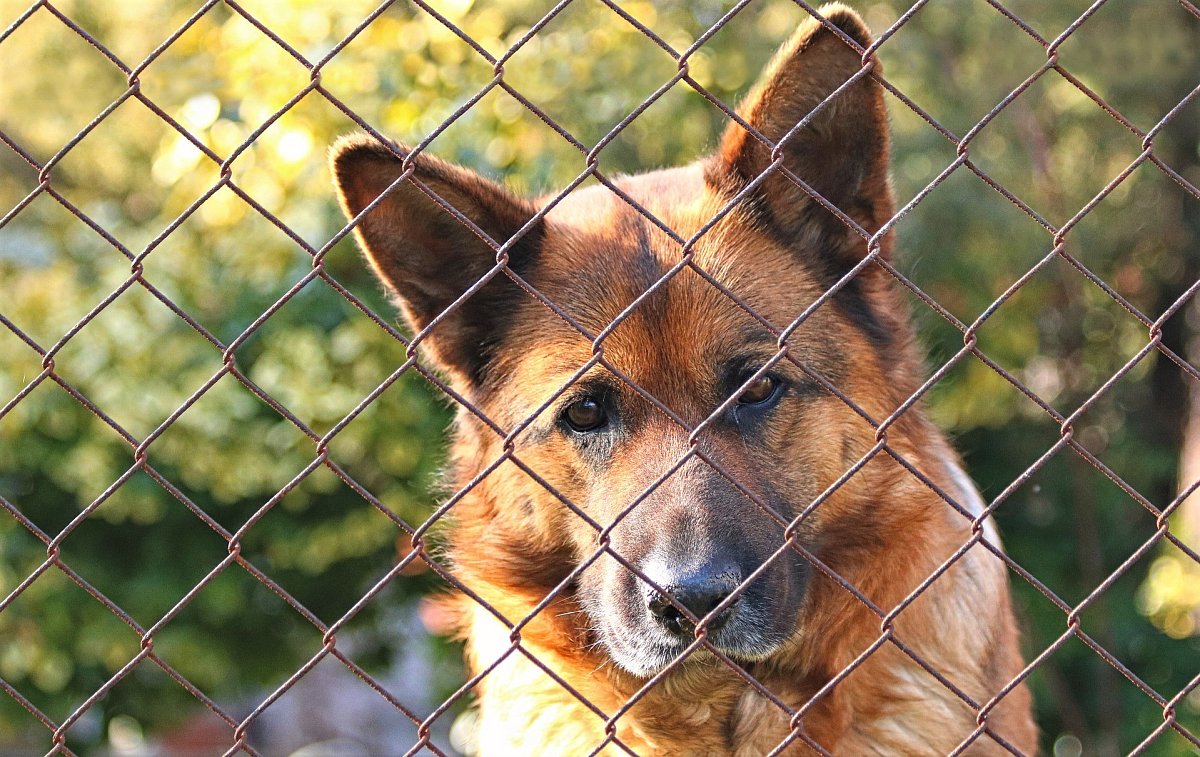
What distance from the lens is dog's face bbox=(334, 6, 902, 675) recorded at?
284cm

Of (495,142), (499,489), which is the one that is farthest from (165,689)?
(499,489)

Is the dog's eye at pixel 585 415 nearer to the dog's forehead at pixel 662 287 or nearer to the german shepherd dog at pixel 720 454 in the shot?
the german shepherd dog at pixel 720 454

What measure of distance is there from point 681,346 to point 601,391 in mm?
239

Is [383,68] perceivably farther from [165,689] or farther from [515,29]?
[165,689]

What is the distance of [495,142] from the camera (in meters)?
5.79

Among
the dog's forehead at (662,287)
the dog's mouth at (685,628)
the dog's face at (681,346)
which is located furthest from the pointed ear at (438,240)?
the dog's mouth at (685,628)

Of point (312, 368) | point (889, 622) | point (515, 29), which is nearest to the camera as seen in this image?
point (889, 622)

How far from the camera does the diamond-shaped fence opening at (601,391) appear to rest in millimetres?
3166

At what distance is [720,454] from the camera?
10.1 feet

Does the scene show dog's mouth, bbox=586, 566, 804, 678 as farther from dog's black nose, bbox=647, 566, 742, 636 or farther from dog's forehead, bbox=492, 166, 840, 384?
dog's forehead, bbox=492, 166, 840, 384

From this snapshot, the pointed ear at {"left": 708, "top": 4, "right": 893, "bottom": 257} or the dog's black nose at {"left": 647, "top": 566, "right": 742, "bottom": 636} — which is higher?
the pointed ear at {"left": 708, "top": 4, "right": 893, "bottom": 257}

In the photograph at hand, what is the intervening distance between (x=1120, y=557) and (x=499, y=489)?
180 inches

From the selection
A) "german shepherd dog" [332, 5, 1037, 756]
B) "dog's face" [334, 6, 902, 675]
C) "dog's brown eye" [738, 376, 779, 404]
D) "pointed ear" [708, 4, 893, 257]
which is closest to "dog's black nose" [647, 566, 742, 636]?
"dog's face" [334, 6, 902, 675]

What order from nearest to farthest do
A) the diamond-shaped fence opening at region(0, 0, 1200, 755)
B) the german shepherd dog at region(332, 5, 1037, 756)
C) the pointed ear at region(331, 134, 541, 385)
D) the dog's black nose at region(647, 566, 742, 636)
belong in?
the dog's black nose at region(647, 566, 742, 636) < the pointed ear at region(331, 134, 541, 385) < the german shepherd dog at region(332, 5, 1037, 756) < the diamond-shaped fence opening at region(0, 0, 1200, 755)
